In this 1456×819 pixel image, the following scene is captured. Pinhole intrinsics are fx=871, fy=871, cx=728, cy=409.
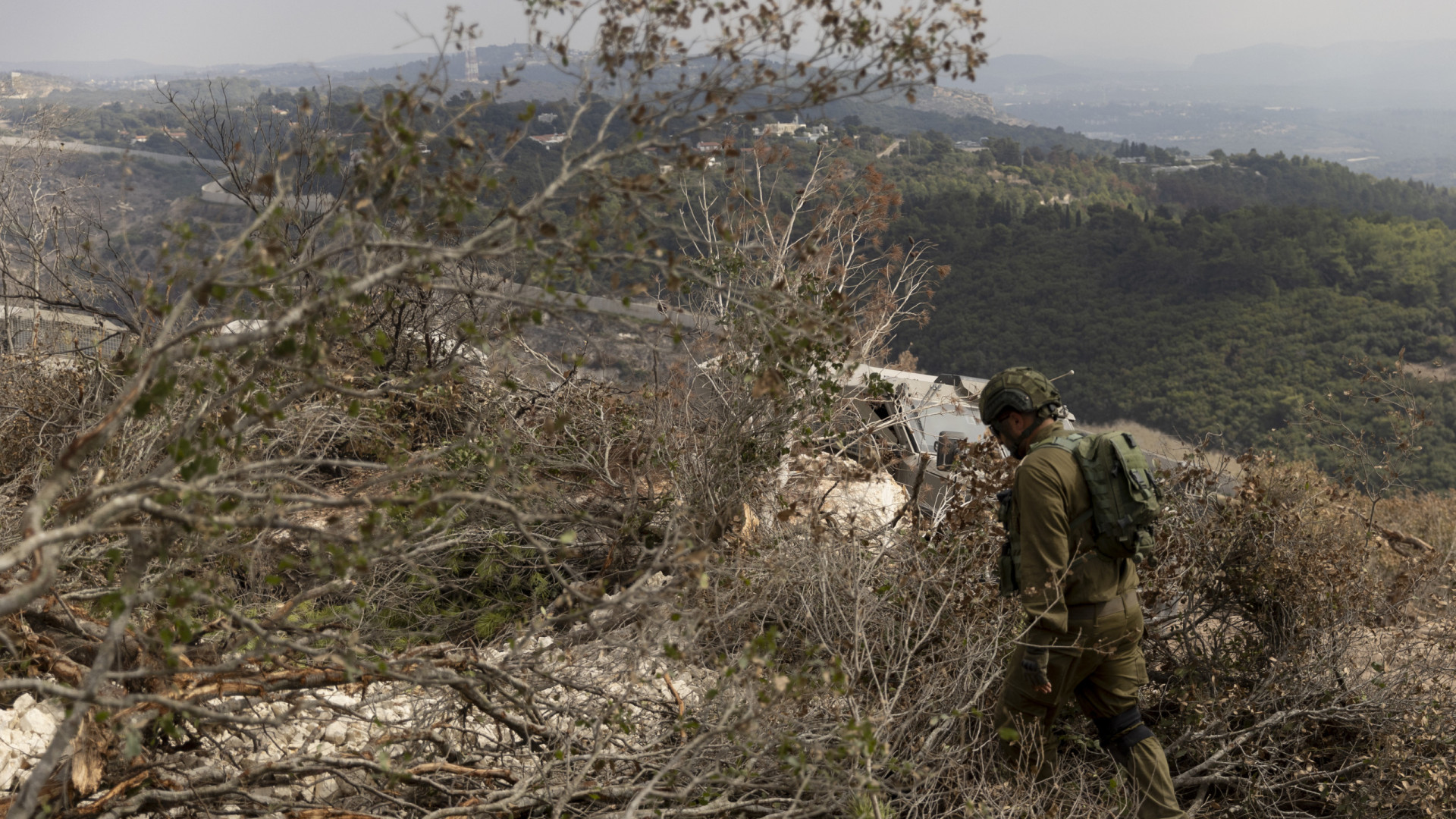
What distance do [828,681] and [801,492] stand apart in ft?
8.49

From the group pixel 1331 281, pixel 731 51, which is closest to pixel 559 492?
pixel 731 51

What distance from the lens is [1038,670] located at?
2973mm

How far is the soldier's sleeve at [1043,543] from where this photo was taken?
287 cm

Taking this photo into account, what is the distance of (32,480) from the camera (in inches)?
193

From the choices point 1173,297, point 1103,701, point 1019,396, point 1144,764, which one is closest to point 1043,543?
point 1019,396

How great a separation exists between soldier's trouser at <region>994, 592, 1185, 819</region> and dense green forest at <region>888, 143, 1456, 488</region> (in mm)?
26695

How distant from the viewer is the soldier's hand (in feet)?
9.71

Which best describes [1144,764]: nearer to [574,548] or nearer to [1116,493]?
[1116,493]

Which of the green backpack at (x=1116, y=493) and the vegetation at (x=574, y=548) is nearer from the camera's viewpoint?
the vegetation at (x=574, y=548)

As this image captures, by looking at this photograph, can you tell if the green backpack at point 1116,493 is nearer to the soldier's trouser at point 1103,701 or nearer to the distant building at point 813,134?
the soldier's trouser at point 1103,701

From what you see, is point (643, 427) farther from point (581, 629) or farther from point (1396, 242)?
point (1396, 242)

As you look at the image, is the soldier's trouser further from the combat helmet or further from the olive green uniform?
the combat helmet

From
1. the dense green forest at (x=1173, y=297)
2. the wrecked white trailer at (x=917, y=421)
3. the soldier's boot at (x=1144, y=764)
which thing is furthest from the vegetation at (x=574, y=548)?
the dense green forest at (x=1173, y=297)

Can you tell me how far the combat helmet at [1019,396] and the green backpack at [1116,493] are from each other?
14 centimetres
